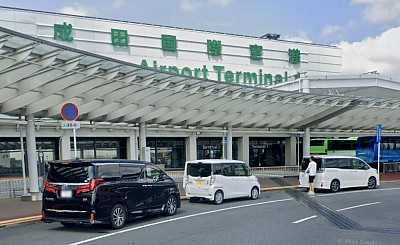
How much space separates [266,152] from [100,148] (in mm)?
17450

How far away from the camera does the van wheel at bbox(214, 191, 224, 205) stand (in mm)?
15391

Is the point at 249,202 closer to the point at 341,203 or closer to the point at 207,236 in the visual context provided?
the point at 341,203

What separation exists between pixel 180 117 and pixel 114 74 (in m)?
7.93

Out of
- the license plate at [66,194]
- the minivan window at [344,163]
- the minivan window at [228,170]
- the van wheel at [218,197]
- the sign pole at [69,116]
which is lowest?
the van wheel at [218,197]

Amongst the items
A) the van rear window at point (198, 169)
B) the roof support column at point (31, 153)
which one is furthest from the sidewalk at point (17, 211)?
the van rear window at point (198, 169)

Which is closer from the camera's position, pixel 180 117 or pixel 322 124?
pixel 180 117

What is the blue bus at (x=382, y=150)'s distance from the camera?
114ft

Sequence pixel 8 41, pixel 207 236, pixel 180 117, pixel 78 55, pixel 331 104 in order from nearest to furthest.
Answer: pixel 207 236 < pixel 8 41 < pixel 78 55 < pixel 180 117 < pixel 331 104

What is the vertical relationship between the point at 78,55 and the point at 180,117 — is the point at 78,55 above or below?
above

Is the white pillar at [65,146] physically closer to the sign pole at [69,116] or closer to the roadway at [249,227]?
the roadway at [249,227]

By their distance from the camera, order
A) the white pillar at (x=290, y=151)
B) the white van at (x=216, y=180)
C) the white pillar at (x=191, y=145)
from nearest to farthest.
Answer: the white van at (x=216, y=180) < the white pillar at (x=191, y=145) < the white pillar at (x=290, y=151)

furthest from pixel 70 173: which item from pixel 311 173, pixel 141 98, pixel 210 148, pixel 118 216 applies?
pixel 210 148

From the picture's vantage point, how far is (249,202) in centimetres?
1605

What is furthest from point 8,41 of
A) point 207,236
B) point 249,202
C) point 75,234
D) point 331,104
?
point 331,104
